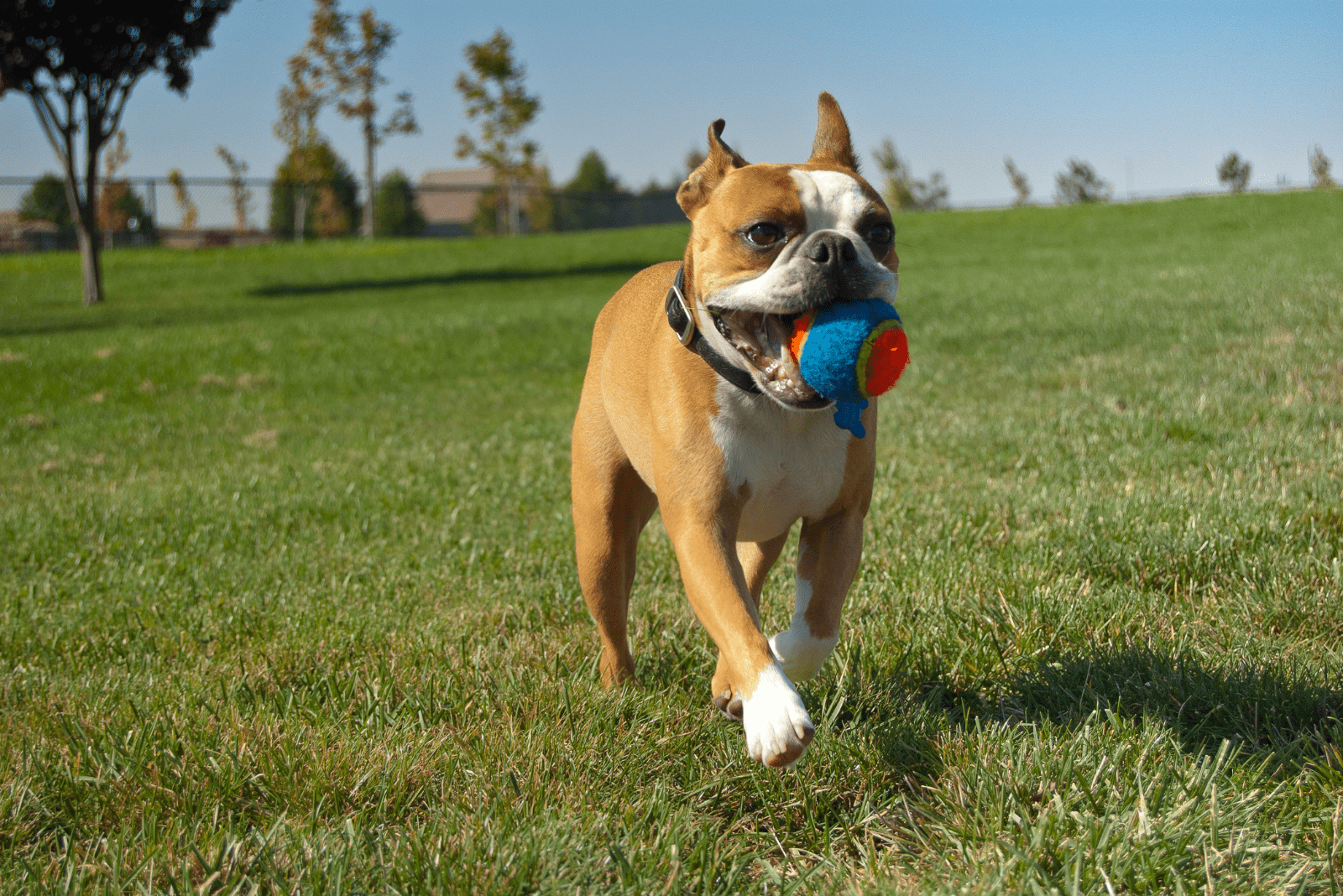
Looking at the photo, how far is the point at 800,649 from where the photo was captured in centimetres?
280

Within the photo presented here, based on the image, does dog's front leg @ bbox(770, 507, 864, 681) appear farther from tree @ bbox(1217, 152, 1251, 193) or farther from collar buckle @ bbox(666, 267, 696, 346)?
→ tree @ bbox(1217, 152, 1251, 193)

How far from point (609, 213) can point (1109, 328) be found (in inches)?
1770

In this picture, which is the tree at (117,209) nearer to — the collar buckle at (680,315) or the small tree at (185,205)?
the small tree at (185,205)

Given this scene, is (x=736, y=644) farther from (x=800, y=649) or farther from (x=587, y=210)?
(x=587, y=210)

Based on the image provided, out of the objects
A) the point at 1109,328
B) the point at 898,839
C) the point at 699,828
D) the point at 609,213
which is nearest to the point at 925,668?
the point at 898,839

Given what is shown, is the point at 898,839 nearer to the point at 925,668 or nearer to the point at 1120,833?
the point at 1120,833

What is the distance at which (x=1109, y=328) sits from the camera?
1164cm

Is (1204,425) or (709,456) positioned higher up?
(709,456)

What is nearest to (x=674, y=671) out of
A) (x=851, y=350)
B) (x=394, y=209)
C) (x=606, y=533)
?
(x=606, y=533)

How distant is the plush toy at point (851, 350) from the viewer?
2398 mm

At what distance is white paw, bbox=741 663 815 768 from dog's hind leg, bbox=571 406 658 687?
1062 mm

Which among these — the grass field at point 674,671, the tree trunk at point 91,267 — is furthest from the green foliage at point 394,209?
the grass field at point 674,671

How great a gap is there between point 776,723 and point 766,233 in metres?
1.20

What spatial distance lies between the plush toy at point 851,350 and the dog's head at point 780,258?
0.05m
